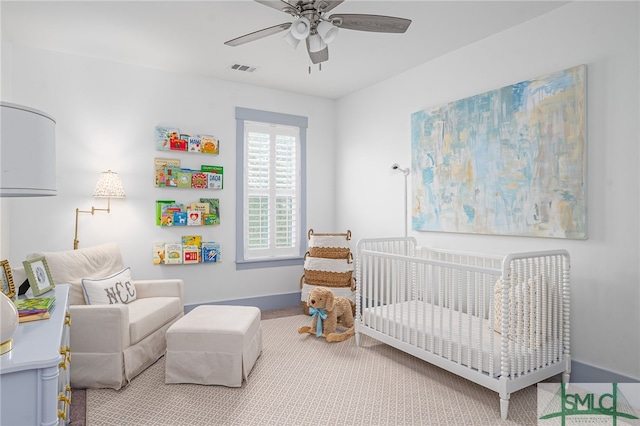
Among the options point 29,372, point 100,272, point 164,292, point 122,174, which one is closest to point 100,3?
point 122,174

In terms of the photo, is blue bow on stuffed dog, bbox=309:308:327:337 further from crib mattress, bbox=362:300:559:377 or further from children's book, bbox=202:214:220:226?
children's book, bbox=202:214:220:226

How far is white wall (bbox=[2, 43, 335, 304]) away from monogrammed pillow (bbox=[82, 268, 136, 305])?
70 centimetres

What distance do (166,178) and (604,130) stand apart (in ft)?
11.6

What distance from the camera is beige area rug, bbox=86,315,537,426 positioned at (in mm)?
2062

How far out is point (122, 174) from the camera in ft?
11.8

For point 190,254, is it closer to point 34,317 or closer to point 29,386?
point 34,317

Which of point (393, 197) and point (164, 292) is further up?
point (393, 197)

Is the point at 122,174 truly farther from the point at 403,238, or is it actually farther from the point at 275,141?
the point at 403,238

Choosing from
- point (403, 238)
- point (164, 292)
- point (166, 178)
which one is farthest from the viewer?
point (166, 178)

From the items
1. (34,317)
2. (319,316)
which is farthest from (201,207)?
(34,317)

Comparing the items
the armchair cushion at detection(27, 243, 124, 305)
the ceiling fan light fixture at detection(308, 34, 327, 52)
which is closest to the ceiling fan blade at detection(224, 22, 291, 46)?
the ceiling fan light fixture at detection(308, 34, 327, 52)

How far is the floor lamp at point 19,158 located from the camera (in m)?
1.18

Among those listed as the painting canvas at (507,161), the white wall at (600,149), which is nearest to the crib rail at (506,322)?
the white wall at (600,149)

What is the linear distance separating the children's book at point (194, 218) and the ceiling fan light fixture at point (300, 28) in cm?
232
